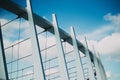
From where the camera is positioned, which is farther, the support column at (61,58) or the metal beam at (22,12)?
the support column at (61,58)

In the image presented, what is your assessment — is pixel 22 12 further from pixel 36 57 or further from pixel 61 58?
pixel 61 58

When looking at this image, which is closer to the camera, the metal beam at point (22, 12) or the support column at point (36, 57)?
the support column at point (36, 57)

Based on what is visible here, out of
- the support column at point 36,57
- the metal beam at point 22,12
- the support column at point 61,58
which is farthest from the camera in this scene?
the support column at point 61,58

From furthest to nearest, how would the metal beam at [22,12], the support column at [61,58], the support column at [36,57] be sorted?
the support column at [61,58]
the metal beam at [22,12]
the support column at [36,57]

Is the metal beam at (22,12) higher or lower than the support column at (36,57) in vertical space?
higher

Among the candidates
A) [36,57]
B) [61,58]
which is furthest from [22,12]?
[61,58]

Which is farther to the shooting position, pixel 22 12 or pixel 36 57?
pixel 22 12

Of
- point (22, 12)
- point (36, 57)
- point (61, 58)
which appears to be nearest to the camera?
point (36, 57)

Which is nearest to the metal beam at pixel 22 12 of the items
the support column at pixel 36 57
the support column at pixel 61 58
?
the support column at pixel 61 58

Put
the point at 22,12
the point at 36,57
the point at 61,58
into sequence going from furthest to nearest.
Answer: the point at 61,58 < the point at 22,12 < the point at 36,57

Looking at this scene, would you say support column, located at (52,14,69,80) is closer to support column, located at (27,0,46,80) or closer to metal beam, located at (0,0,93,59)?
metal beam, located at (0,0,93,59)

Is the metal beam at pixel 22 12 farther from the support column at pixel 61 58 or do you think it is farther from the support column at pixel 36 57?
the support column at pixel 36 57

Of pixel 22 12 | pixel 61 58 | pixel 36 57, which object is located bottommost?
pixel 36 57

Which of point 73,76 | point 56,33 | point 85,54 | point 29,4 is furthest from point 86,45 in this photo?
point 29,4
